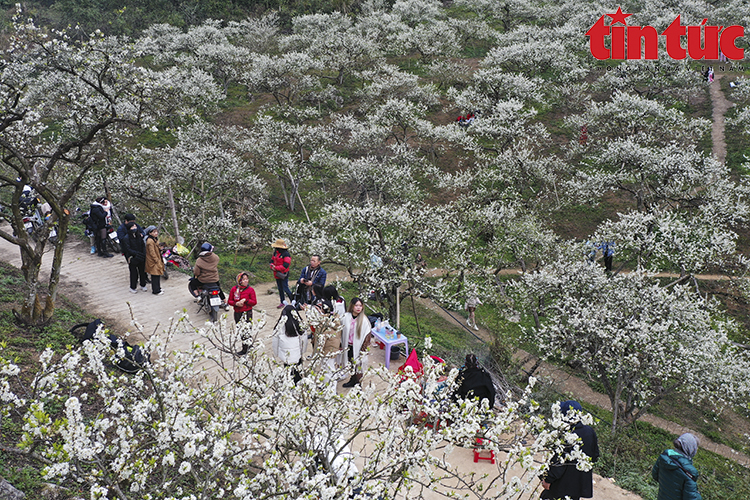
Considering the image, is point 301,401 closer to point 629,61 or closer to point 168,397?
point 168,397

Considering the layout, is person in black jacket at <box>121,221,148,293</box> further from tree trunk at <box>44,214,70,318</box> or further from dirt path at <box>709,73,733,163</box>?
dirt path at <box>709,73,733,163</box>

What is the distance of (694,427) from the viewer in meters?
15.8

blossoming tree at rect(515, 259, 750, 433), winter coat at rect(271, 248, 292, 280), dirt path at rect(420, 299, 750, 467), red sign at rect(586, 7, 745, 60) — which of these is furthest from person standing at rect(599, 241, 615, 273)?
red sign at rect(586, 7, 745, 60)

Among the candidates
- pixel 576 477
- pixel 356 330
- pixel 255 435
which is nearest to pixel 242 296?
pixel 356 330

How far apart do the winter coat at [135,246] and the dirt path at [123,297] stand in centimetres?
121

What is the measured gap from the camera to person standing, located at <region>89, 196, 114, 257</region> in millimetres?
16438

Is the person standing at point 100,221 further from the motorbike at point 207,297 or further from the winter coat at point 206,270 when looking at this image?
the winter coat at point 206,270

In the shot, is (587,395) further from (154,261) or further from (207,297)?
(154,261)

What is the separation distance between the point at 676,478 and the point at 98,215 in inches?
691

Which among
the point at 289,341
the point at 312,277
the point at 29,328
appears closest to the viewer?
the point at 289,341

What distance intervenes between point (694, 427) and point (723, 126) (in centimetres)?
2758

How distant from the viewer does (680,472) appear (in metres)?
6.96

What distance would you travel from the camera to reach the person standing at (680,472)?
6910mm

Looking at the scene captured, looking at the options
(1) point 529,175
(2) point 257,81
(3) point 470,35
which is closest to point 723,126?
(1) point 529,175
